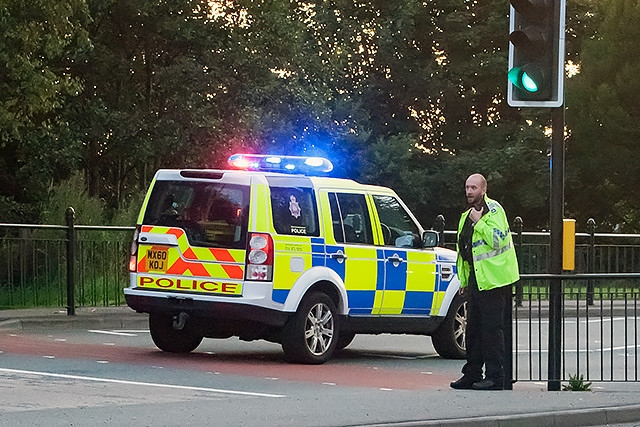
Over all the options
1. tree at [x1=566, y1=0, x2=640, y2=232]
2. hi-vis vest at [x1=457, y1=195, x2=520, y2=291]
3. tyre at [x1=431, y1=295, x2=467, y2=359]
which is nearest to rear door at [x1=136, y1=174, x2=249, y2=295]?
hi-vis vest at [x1=457, y1=195, x2=520, y2=291]

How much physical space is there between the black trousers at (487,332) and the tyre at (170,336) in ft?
12.0

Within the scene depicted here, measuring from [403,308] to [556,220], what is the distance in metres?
3.94

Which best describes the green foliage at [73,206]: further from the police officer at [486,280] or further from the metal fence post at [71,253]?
the police officer at [486,280]

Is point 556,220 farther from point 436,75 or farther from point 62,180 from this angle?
point 436,75

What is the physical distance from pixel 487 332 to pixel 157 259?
393cm

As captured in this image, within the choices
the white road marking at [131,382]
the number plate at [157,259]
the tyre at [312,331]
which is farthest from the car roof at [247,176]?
the white road marking at [131,382]

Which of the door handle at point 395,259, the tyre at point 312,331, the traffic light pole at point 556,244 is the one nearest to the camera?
the traffic light pole at point 556,244

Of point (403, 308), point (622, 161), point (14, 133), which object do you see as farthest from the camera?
point (622, 161)

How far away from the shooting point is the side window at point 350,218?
14945mm

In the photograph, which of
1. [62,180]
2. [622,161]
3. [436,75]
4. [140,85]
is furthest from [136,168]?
[436,75]

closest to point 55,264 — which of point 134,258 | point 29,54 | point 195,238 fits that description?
point 29,54

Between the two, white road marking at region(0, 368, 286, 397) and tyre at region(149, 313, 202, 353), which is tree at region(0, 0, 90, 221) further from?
white road marking at region(0, 368, 286, 397)

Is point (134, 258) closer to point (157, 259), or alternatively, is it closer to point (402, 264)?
point (157, 259)

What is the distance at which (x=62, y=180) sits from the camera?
92.9 ft
